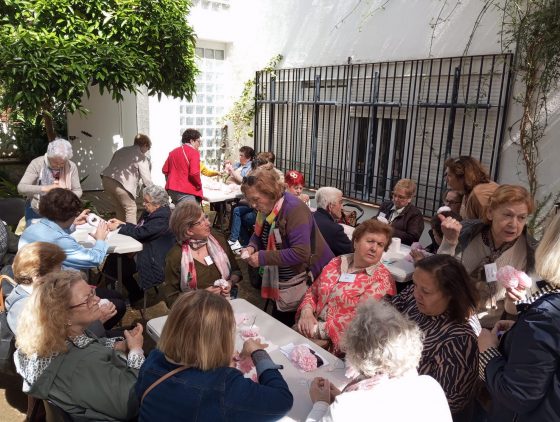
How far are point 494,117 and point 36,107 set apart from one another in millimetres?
5383

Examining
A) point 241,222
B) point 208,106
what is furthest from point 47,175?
point 208,106

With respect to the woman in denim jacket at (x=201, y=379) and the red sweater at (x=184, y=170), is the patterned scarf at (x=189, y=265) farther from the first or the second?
the red sweater at (x=184, y=170)

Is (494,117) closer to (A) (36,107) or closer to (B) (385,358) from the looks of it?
(B) (385,358)

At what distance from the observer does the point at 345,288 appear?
271cm

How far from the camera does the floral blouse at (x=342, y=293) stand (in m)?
2.67

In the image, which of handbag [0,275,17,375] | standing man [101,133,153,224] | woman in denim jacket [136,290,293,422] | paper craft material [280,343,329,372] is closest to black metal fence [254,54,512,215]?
standing man [101,133,153,224]

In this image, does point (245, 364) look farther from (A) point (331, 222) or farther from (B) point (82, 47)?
(B) point (82, 47)

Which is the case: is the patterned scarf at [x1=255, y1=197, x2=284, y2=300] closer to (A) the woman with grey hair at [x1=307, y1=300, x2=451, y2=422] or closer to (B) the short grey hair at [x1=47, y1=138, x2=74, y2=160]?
(A) the woman with grey hair at [x1=307, y1=300, x2=451, y2=422]

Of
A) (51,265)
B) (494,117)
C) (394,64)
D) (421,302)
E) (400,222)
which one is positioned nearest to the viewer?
(421,302)

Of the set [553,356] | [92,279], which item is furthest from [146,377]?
[92,279]

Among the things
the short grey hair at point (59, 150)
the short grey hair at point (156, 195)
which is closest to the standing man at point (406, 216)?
the short grey hair at point (156, 195)

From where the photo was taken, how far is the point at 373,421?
4.82 ft

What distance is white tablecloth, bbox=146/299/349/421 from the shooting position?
6.23 feet

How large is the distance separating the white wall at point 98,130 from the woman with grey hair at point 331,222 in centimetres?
629
